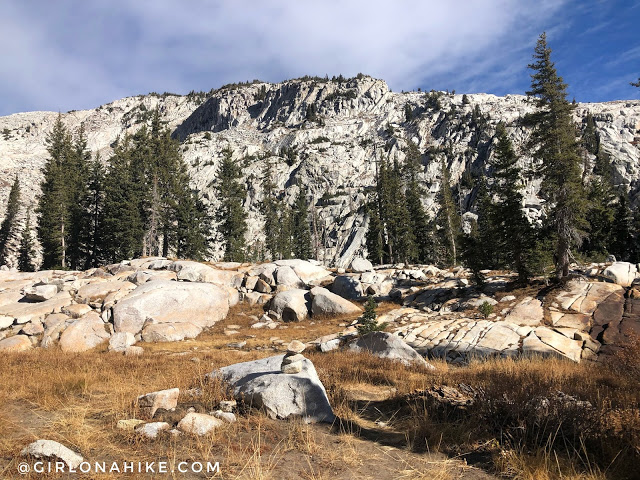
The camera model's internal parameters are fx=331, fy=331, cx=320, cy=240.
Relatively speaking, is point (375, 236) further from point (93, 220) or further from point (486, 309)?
point (93, 220)

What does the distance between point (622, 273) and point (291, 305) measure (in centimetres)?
2323

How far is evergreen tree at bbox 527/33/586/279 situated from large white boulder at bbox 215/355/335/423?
71.8 feet

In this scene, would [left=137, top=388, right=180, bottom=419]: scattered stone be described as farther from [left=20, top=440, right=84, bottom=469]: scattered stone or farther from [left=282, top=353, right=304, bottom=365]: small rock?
[left=282, top=353, right=304, bottom=365]: small rock

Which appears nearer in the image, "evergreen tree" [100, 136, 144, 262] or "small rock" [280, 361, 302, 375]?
"small rock" [280, 361, 302, 375]

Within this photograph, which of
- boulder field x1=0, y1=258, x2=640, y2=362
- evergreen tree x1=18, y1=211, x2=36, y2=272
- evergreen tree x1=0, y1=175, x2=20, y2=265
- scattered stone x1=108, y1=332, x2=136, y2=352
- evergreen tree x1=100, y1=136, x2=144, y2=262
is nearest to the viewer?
boulder field x1=0, y1=258, x2=640, y2=362

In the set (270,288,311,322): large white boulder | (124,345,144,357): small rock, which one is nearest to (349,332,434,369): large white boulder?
(124,345,144,357): small rock

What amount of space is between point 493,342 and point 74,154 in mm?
75384

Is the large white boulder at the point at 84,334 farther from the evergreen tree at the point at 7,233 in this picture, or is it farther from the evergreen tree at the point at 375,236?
the evergreen tree at the point at 7,233

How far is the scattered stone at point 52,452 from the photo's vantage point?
13.9 ft

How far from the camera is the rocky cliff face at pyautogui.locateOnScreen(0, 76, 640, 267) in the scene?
351 ft

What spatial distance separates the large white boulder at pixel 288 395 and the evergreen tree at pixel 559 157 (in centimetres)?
2188

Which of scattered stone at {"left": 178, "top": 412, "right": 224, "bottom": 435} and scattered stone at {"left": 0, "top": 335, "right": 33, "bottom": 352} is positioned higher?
scattered stone at {"left": 178, "top": 412, "right": 224, "bottom": 435}

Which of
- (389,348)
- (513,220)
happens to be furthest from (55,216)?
(513,220)

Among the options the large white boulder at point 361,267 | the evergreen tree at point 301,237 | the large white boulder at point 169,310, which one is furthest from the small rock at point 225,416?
the evergreen tree at point 301,237
